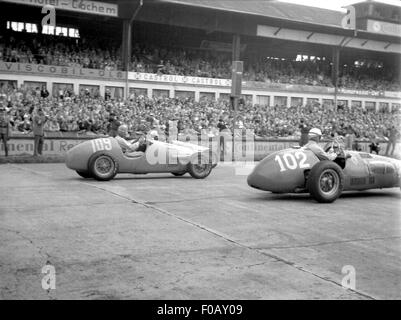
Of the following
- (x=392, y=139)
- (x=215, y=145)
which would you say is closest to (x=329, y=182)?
(x=215, y=145)

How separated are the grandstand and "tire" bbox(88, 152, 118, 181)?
28.6 feet

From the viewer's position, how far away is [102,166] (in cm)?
1254

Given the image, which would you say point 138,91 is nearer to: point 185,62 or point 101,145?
point 185,62

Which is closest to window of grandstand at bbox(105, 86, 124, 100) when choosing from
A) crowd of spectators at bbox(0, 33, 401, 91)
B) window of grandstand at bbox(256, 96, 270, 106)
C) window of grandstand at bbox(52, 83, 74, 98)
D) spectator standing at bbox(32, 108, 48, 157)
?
crowd of spectators at bbox(0, 33, 401, 91)

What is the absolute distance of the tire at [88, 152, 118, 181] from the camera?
12.3m

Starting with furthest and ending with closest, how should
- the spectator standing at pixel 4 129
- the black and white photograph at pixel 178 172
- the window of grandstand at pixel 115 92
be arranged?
the window of grandstand at pixel 115 92, the spectator standing at pixel 4 129, the black and white photograph at pixel 178 172

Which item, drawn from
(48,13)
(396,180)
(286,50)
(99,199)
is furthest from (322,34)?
(99,199)

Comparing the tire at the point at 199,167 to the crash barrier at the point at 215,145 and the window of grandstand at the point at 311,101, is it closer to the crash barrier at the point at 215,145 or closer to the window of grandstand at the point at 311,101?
the crash barrier at the point at 215,145

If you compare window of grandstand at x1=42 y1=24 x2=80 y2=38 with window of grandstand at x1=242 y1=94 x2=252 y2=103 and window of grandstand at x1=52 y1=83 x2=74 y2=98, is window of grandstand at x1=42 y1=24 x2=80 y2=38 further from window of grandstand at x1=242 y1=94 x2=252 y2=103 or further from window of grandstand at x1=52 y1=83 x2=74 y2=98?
window of grandstand at x1=242 y1=94 x2=252 y2=103

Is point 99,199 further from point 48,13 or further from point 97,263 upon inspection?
point 48,13

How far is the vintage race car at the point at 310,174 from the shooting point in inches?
380

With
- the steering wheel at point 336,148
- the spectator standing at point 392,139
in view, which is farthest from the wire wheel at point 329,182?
the spectator standing at point 392,139

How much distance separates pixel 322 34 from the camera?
38.9m

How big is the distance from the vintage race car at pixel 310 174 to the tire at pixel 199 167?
3.61m
